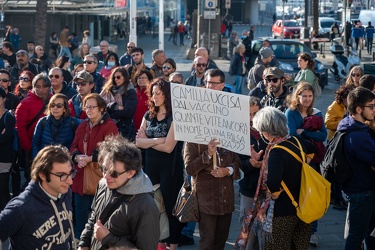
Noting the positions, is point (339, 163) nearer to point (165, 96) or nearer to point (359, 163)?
point (359, 163)

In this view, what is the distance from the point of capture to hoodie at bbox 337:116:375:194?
6656 millimetres

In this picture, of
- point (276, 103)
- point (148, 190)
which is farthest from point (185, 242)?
point (148, 190)

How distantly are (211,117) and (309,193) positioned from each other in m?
1.09

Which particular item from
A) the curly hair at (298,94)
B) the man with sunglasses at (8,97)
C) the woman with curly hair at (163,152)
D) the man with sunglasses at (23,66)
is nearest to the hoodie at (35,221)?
the woman with curly hair at (163,152)

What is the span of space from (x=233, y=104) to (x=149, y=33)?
181 feet

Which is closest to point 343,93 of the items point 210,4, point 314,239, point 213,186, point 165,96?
point 314,239

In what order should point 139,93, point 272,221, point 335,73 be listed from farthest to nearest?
point 335,73, point 139,93, point 272,221

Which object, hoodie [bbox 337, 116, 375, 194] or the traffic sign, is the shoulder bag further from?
the traffic sign

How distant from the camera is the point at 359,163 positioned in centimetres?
679

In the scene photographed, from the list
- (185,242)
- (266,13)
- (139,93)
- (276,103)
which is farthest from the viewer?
(266,13)

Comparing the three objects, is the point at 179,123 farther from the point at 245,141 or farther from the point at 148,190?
the point at 148,190

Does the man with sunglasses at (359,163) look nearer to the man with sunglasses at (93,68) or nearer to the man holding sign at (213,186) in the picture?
the man holding sign at (213,186)

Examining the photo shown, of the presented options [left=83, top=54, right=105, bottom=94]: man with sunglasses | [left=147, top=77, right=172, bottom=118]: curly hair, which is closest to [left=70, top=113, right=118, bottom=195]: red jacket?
[left=147, top=77, right=172, bottom=118]: curly hair

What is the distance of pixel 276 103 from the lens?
Answer: 880cm
